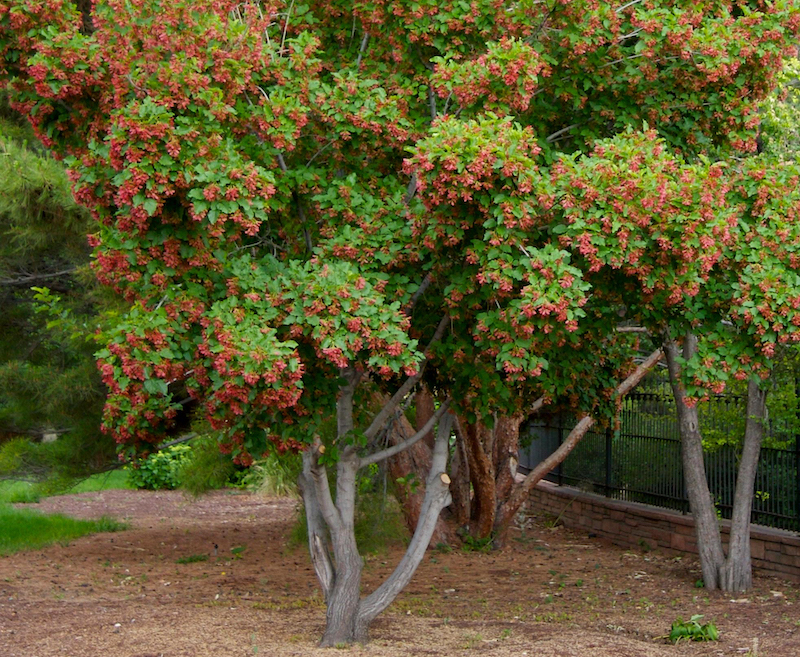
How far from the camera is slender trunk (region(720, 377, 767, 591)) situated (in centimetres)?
859

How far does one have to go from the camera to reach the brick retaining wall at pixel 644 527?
29.7 ft

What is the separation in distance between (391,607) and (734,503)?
3.26m

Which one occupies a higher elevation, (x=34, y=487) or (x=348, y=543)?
(x=348, y=543)

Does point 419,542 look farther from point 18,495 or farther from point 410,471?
point 18,495

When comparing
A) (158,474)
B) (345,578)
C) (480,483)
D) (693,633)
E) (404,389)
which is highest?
(404,389)

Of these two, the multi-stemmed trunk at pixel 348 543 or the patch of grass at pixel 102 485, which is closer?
the multi-stemmed trunk at pixel 348 543

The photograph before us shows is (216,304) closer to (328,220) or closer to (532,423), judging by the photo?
(328,220)

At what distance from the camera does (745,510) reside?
862 cm

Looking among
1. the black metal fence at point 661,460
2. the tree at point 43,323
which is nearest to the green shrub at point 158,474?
the tree at point 43,323

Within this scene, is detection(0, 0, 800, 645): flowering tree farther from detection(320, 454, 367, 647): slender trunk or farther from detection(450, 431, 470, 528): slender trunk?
detection(450, 431, 470, 528): slender trunk

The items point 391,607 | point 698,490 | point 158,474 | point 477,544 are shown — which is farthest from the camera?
point 158,474

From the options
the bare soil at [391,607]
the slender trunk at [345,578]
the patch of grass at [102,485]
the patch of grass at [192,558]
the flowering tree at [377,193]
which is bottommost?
the patch of grass at [102,485]

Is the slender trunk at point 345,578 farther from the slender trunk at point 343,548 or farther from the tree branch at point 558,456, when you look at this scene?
the tree branch at point 558,456

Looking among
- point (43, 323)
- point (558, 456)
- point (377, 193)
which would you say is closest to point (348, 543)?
point (377, 193)
